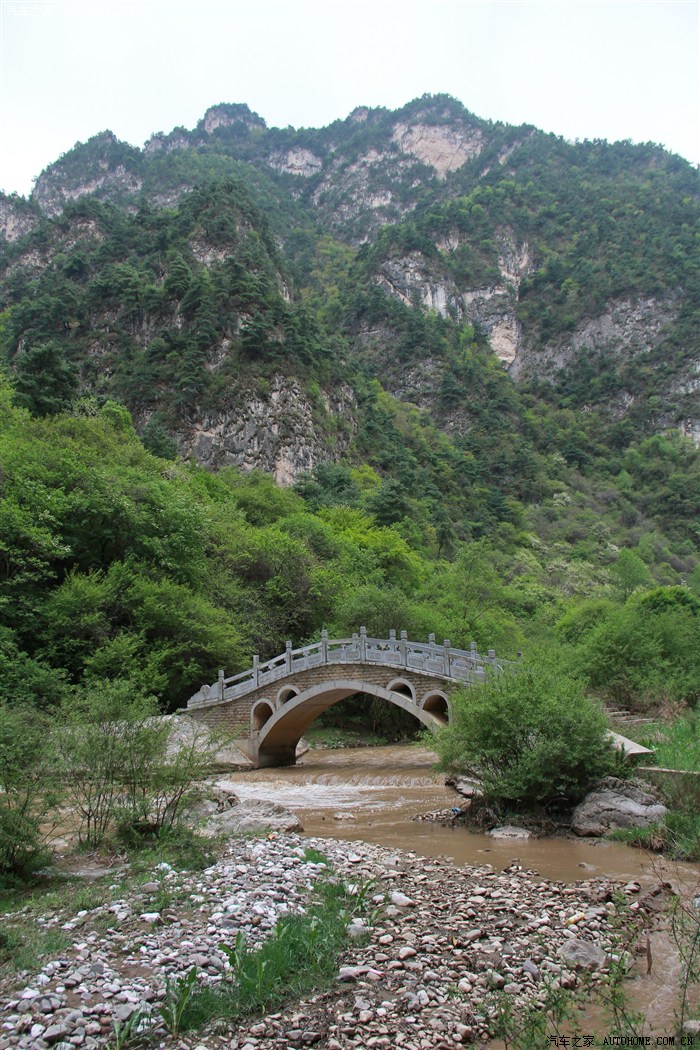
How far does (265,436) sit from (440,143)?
124 m

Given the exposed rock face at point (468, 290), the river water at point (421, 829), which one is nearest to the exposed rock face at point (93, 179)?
the exposed rock face at point (468, 290)

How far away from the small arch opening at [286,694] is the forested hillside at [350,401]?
10.9ft

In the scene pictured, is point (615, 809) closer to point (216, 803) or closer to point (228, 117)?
point (216, 803)

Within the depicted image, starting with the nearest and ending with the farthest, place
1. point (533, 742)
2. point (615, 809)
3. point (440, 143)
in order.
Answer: point (615, 809) → point (533, 742) → point (440, 143)

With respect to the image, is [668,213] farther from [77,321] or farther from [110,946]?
[110,946]

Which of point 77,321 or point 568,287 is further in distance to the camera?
point 568,287

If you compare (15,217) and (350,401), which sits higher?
(15,217)

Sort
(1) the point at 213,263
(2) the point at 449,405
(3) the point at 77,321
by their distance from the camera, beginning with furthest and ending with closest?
(2) the point at 449,405 < (1) the point at 213,263 < (3) the point at 77,321

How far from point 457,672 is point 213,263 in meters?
62.6

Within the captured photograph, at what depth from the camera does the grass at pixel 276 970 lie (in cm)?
563

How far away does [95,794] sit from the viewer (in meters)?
9.64

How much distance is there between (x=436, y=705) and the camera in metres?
20.4

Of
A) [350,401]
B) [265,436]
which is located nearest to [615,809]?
[265,436]

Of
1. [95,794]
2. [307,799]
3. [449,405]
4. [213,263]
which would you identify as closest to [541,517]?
[449,405]
